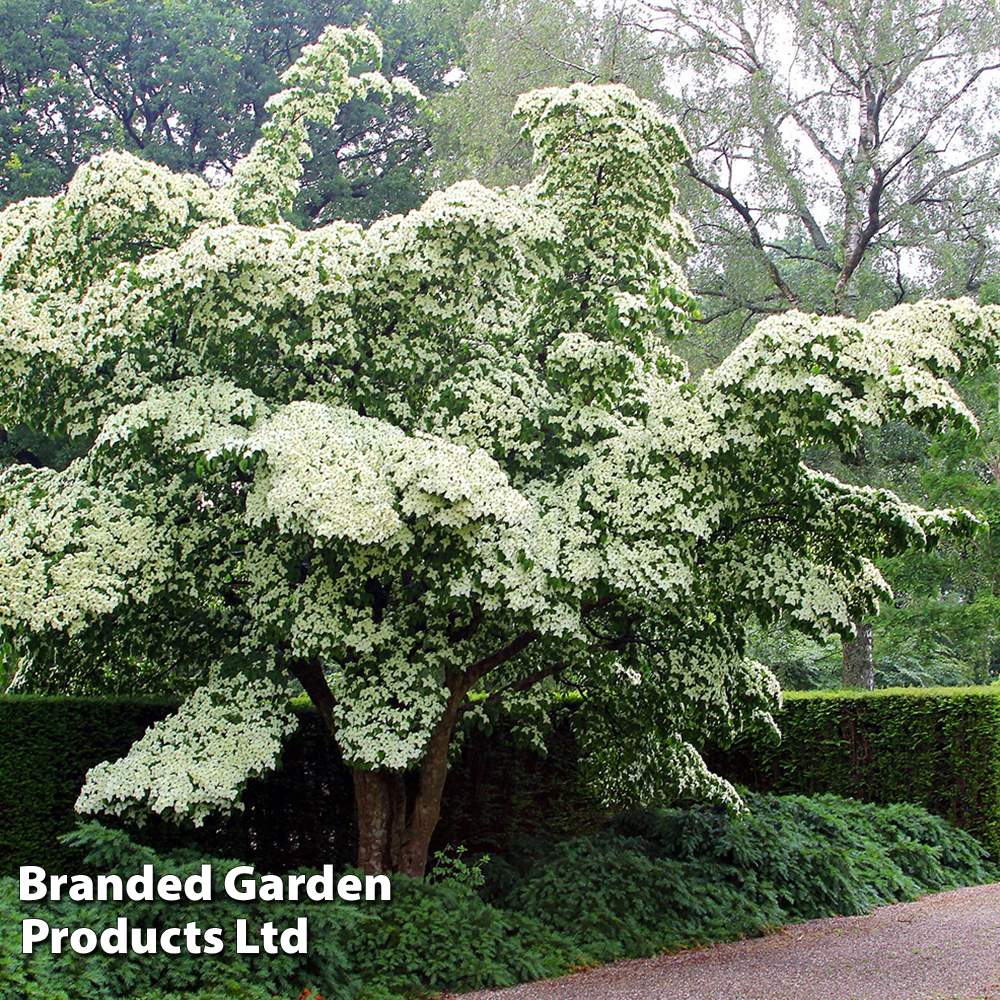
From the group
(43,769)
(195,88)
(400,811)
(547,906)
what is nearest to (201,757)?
(400,811)

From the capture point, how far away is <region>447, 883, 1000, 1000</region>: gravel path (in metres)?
5.65

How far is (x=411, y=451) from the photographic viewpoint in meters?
5.33

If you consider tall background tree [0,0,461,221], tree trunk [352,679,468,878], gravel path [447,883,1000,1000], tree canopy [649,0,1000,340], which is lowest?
gravel path [447,883,1000,1000]

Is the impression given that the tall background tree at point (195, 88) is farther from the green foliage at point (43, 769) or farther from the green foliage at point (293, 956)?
the green foliage at point (293, 956)

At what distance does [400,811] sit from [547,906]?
1208 millimetres

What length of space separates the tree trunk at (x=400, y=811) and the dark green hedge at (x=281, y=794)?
1.35 m

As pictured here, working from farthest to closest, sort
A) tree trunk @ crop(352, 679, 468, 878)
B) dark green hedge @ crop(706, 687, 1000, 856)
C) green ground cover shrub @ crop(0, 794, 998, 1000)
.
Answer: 1. dark green hedge @ crop(706, 687, 1000, 856)
2. tree trunk @ crop(352, 679, 468, 878)
3. green ground cover shrub @ crop(0, 794, 998, 1000)

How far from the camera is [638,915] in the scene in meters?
7.11

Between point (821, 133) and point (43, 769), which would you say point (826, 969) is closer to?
point (43, 769)

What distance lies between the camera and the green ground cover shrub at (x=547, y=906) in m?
5.28

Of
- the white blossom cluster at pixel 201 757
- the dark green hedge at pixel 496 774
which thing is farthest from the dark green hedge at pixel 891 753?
the white blossom cluster at pixel 201 757

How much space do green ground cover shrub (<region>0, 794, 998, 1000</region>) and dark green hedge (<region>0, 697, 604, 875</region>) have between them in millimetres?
474

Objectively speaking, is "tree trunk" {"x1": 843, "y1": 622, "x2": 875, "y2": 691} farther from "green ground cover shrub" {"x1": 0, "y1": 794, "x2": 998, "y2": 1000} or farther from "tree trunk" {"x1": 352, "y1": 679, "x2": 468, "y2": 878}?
"tree trunk" {"x1": 352, "y1": 679, "x2": 468, "y2": 878}

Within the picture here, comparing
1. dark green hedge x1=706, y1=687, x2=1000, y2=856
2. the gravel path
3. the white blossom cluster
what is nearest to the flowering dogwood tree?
the white blossom cluster
